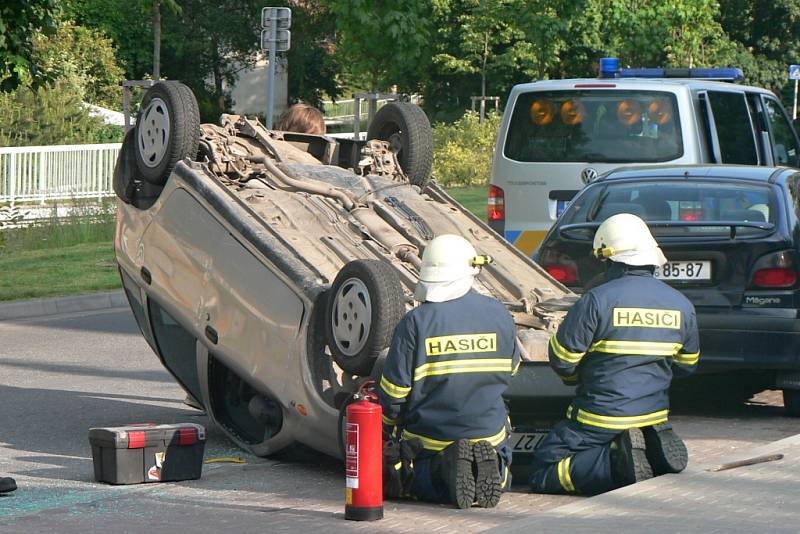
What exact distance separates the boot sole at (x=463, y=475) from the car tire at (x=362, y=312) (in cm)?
66

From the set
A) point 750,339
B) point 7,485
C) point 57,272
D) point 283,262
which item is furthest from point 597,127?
point 57,272

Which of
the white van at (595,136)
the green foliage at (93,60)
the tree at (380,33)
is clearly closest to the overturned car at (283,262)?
the white van at (595,136)

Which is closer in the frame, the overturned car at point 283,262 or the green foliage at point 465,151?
the overturned car at point 283,262

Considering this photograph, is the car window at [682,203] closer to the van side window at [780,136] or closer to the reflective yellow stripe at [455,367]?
the reflective yellow stripe at [455,367]

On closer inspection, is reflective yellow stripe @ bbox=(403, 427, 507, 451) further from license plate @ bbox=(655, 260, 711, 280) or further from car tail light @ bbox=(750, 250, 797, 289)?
car tail light @ bbox=(750, 250, 797, 289)

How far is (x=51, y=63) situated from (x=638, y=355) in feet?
107

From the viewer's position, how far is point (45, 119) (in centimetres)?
3083

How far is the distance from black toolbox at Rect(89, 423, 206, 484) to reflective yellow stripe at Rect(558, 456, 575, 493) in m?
1.78

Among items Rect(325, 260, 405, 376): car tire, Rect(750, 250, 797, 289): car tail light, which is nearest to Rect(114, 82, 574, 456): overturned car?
Rect(325, 260, 405, 376): car tire

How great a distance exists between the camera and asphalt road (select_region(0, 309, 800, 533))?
635cm

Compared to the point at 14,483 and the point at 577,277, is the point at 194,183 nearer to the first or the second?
the point at 14,483

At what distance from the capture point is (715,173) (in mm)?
9531

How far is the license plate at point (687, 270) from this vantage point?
882cm

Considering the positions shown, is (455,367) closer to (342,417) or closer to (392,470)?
(392,470)
